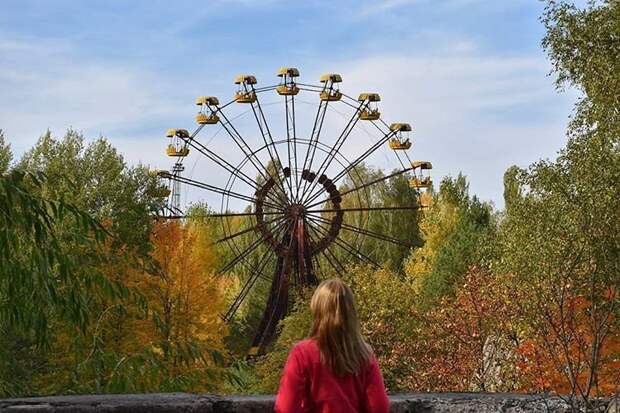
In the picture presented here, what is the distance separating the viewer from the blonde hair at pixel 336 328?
4.47 m

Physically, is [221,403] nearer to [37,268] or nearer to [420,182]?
[37,268]

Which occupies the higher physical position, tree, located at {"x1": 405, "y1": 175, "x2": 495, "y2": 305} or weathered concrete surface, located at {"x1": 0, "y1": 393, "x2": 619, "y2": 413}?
tree, located at {"x1": 405, "y1": 175, "x2": 495, "y2": 305}

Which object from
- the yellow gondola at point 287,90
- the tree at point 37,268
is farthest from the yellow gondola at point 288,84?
the tree at point 37,268

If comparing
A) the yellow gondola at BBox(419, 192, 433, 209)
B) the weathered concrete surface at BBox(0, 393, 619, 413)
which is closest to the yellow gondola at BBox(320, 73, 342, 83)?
the yellow gondola at BBox(419, 192, 433, 209)

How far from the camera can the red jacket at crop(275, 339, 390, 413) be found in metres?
4.53

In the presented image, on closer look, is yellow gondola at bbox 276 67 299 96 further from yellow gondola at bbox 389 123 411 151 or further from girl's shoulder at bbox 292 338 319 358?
girl's shoulder at bbox 292 338 319 358


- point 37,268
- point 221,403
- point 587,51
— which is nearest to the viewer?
point 221,403

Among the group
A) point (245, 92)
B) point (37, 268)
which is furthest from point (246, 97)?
point (37, 268)

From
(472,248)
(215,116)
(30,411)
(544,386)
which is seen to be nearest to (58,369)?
(544,386)

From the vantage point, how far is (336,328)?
4.48m

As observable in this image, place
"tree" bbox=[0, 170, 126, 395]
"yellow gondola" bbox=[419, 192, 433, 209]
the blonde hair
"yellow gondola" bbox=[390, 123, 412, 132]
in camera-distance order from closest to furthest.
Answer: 1. the blonde hair
2. "tree" bbox=[0, 170, 126, 395]
3. "yellow gondola" bbox=[390, 123, 412, 132]
4. "yellow gondola" bbox=[419, 192, 433, 209]

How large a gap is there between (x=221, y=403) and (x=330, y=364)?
4.03 ft

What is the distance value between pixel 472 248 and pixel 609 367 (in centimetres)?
1321

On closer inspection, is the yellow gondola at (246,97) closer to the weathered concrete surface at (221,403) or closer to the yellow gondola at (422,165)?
the yellow gondola at (422,165)
